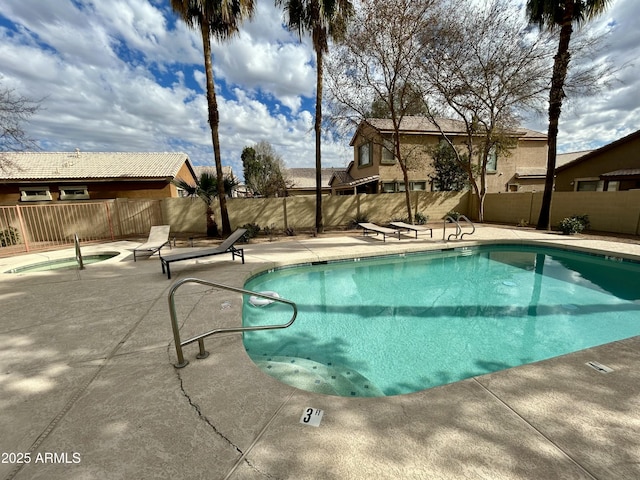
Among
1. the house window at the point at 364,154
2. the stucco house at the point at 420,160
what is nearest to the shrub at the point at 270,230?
the stucco house at the point at 420,160

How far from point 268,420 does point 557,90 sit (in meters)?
15.6

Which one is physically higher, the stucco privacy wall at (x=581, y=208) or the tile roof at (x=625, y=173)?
the tile roof at (x=625, y=173)

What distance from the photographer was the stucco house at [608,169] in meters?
14.8

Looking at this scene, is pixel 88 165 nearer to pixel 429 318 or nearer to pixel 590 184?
pixel 429 318

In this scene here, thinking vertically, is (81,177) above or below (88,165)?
below

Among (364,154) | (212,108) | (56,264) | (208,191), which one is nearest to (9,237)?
(56,264)

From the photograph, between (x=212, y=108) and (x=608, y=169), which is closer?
(x=212, y=108)

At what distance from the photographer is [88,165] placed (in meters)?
16.9

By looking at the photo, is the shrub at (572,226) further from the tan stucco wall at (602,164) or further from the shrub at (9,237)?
the shrub at (9,237)

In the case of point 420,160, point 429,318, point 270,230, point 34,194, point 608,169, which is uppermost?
point 420,160

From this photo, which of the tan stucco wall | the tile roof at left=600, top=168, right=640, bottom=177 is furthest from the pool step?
the tan stucco wall

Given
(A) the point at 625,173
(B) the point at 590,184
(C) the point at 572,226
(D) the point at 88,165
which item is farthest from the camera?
(B) the point at 590,184

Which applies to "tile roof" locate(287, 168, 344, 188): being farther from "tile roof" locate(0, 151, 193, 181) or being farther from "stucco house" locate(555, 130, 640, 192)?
"stucco house" locate(555, 130, 640, 192)

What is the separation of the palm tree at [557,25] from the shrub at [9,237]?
2368 centimetres
